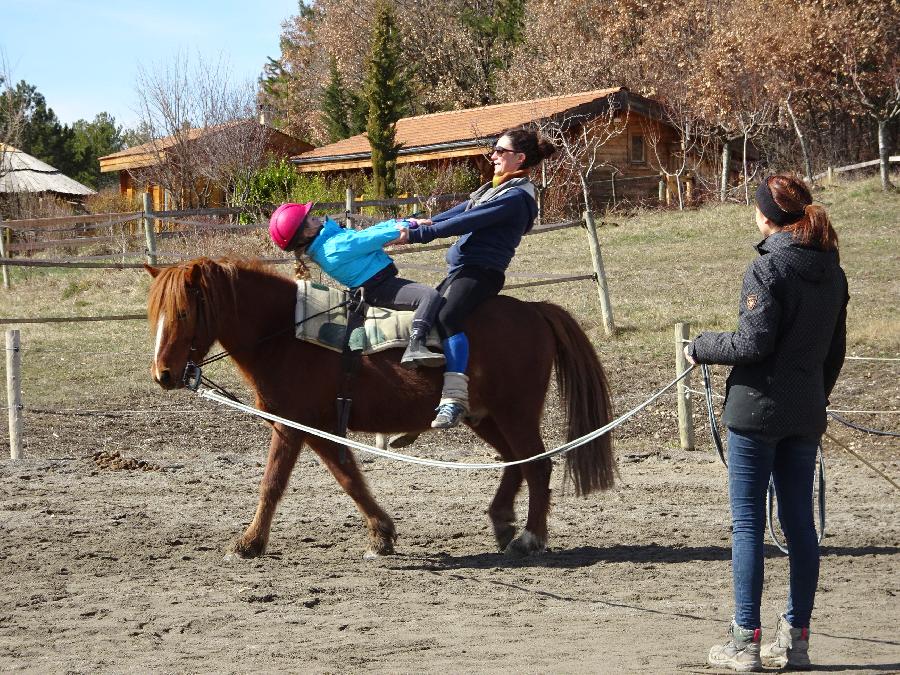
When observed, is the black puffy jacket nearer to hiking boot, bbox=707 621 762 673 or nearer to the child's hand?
hiking boot, bbox=707 621 762 673

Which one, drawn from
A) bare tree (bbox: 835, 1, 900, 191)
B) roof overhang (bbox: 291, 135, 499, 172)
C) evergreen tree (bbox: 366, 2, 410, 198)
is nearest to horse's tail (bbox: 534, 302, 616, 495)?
roof overhang (bbox: 291, 135, 499, 172)

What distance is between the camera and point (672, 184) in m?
30.2

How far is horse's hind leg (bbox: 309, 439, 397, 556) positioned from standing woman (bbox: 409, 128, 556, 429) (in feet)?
2.06

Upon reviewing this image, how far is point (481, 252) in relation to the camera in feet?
18.9

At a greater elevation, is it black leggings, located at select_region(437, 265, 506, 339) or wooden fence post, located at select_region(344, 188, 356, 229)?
wooden fence post, located at select_region(344, 188, 356, 229)

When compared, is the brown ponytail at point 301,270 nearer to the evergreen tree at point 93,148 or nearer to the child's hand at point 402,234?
the child's hand at point 402,234

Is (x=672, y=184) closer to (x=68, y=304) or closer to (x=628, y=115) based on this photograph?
(x=628, y=115)

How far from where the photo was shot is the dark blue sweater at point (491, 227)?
18.3ft

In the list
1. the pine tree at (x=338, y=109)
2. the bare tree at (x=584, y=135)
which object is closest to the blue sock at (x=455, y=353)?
the bare tree at (x=584, y=135)

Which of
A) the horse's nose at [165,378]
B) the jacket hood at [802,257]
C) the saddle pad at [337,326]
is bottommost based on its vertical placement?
the horse's nose at [165,378]

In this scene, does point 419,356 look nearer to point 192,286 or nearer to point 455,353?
point 455,353

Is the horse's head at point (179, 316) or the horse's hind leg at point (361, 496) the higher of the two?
the horse's head at point (179, 316)

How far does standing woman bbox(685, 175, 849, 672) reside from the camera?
12.5 ft

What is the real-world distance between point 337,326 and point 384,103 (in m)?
24.9
